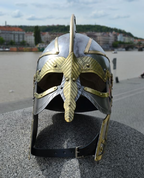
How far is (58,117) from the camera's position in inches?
135

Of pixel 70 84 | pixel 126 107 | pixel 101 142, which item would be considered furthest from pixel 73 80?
pixel 126 107

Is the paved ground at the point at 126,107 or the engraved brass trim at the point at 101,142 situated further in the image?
the paved ground at the point at 126,107

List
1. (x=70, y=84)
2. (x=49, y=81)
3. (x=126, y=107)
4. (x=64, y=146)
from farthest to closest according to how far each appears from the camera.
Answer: (x=126, y=107) → (x=49, y=81) → (x=64, y=146) → (x=70, y=84)

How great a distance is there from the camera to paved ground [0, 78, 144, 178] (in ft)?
7.70

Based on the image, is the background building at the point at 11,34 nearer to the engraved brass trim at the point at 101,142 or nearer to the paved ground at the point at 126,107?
the paved ground at the point at 126,107

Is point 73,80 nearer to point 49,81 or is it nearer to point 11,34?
point 49,81

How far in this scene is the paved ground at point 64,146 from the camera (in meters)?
2.35

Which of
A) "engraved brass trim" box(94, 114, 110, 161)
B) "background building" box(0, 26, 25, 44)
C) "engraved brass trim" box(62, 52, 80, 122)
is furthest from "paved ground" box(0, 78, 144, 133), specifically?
"background building" box(0, 26, 25, 44)

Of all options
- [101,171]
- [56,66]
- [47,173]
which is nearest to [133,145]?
[101,171]

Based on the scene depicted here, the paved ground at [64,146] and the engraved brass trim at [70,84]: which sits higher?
the engraved brass trim at [70,84]

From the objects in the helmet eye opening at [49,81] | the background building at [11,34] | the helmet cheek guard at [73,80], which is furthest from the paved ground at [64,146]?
the background building at [11,34]

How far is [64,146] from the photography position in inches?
103

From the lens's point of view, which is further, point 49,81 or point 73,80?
point 49,81

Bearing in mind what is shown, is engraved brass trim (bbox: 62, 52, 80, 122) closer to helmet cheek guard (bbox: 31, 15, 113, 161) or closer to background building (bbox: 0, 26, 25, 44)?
helmet cheek guard (bbox: 31, 15, 113, 161)
